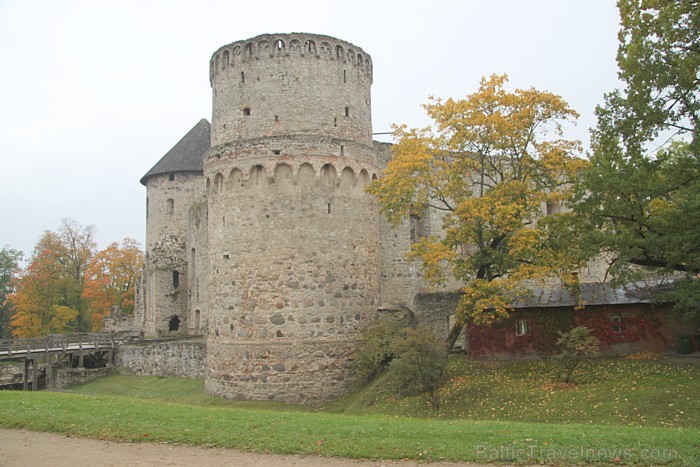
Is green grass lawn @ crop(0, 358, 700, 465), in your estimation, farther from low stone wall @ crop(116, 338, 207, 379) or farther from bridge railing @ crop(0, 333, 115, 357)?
bridge railing @ crop(0, 333, 115, 357)

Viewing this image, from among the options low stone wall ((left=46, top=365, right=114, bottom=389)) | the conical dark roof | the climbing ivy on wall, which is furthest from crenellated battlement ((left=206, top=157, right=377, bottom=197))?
low stone wall ((left=46, top=365, right=114, bottom=389))

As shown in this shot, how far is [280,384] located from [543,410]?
983 centimetres

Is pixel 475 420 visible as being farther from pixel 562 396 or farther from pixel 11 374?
pixel 11 374

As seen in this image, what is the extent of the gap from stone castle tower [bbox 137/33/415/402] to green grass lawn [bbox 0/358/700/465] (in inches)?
73.8

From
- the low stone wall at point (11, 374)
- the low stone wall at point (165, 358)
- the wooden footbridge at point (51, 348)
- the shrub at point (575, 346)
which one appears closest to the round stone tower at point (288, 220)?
the low stone wall at point (165, 358)

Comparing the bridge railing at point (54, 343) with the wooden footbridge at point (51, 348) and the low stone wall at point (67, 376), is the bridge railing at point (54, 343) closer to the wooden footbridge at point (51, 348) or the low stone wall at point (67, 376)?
the wooden footbridge at point (51, 348)

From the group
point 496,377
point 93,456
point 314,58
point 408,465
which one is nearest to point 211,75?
Answer: point 314,58

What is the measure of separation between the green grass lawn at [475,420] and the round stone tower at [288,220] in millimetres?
1974

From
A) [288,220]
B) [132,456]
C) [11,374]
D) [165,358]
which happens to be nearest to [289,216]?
[288,220]

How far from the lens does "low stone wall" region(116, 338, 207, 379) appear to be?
3005 centimetres

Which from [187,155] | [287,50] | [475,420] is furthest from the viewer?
[187,155]

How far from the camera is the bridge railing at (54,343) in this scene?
34.3 m

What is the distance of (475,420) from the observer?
1515 centimetres

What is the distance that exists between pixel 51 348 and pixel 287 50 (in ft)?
74.2
